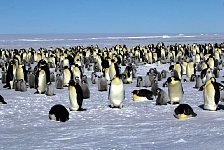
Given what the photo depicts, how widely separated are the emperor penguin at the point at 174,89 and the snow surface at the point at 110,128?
261 mm

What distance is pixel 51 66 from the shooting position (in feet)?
75.9

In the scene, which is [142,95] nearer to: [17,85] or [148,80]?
[148,80]

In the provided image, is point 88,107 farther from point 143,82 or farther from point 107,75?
point 107,75

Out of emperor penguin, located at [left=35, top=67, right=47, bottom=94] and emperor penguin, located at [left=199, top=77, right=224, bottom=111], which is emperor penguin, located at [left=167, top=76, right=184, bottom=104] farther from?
emperor penguin, located at [left=35, top=67, right=47, bottom=94]

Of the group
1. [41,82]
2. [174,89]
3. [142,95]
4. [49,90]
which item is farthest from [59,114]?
[41,82]

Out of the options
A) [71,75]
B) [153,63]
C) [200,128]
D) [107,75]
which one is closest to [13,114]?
[200,128]

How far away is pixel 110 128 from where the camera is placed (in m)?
7.57

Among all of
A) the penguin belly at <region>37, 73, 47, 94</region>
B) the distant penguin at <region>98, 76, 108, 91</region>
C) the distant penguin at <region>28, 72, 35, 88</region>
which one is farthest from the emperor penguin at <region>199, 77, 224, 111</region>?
the distant penguin at <region>28, 72, 35, 88</region>

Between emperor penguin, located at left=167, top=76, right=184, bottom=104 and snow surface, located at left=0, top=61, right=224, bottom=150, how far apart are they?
0.26m

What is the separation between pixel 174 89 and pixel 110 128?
2832 mm

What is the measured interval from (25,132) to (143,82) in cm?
721

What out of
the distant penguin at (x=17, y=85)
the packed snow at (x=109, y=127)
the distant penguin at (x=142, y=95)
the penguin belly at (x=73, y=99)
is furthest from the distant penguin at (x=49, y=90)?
the penguin belly at (x=73, y=99)

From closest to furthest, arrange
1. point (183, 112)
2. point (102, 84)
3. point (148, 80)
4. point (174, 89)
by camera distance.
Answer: point (183, 112) → point (174, 89) → point (102, 84) → point (148, 80)

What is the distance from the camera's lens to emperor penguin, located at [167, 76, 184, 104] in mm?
9891
